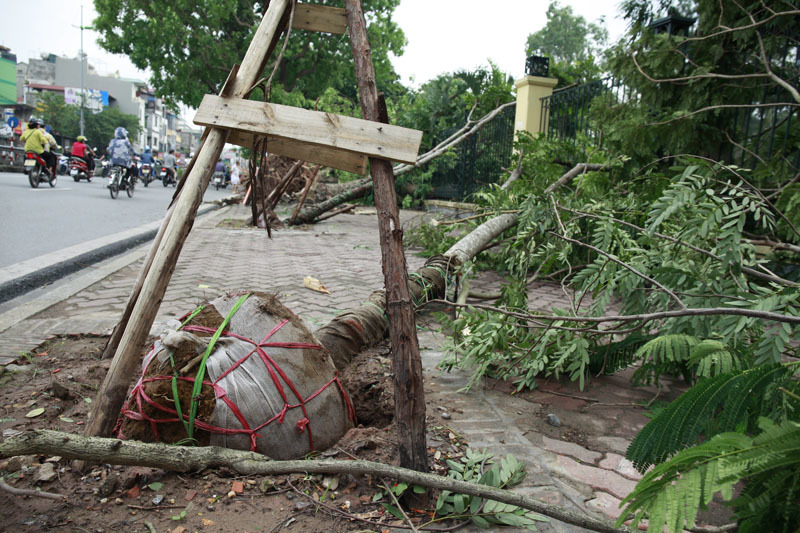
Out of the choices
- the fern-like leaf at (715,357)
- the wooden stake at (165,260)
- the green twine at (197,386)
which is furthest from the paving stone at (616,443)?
the wooden stake at (165,260)

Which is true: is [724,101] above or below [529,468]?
above

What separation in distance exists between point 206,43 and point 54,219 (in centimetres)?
1814

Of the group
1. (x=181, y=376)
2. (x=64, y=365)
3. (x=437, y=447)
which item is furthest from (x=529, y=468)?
(x=64, y=365)

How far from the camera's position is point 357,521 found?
175cm

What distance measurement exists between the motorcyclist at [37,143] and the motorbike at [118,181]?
172 cm

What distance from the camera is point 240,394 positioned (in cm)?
205

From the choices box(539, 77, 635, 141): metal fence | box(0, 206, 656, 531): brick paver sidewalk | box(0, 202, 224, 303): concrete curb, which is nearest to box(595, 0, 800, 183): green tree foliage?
box(539, 77, 635, 141): metal fence

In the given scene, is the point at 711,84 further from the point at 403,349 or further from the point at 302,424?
the point at 302,424

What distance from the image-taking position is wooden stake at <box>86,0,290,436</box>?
2.03 m

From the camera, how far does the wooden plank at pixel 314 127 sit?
79.4 inches

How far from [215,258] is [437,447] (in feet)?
17.8

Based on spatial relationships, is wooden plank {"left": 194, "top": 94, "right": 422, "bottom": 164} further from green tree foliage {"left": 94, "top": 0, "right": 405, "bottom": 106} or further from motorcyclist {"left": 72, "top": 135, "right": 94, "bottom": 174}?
green tree foliage {"left": 94, "top": 0, "right": 405, "bottom": 106}

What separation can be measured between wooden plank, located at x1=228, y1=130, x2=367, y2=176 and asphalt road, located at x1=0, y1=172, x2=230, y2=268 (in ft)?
15.0

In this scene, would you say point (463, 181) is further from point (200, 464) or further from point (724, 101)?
point (200, 464)
